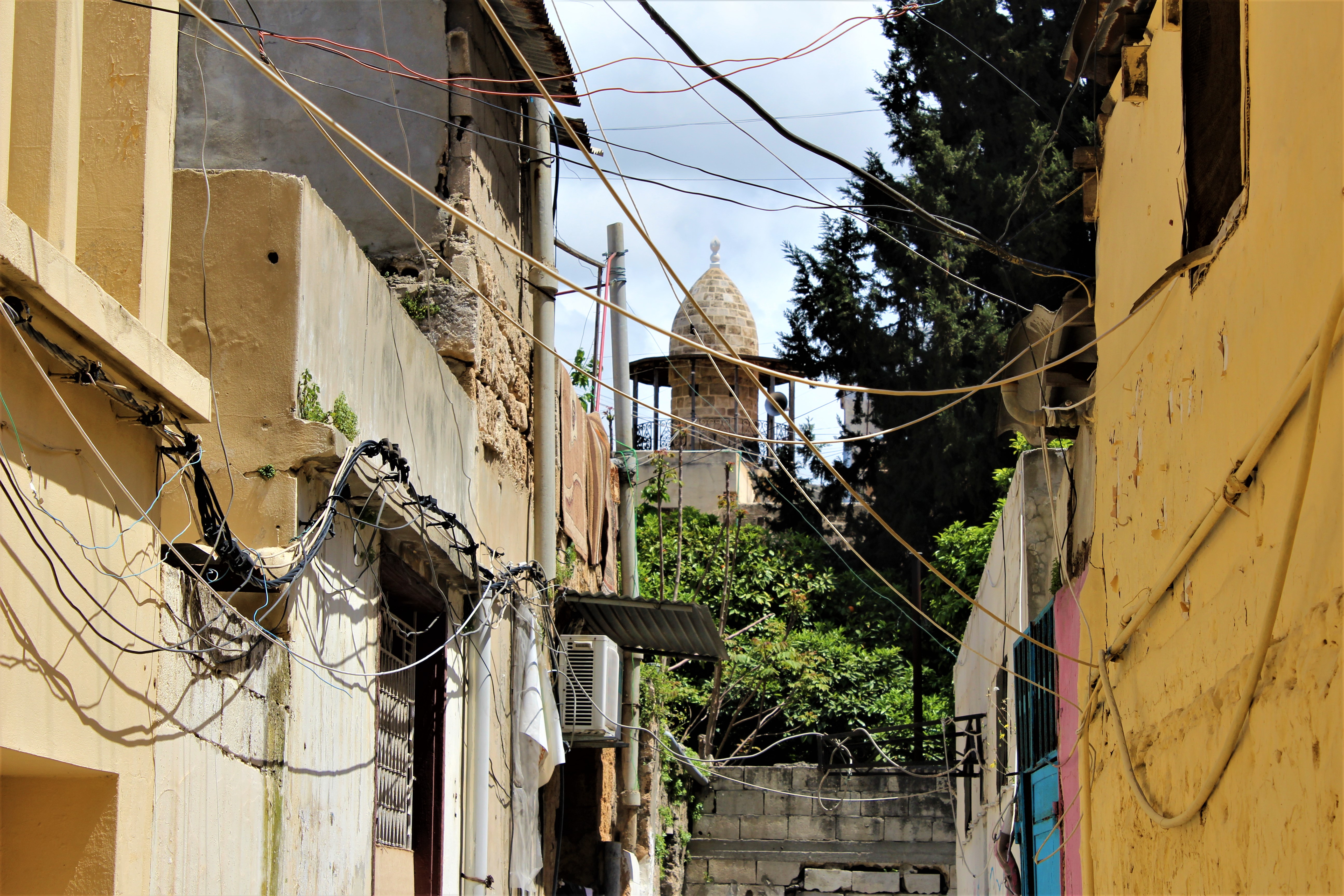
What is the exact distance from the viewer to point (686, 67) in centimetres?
572

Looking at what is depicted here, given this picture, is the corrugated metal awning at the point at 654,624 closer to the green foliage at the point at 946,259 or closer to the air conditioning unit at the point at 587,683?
the air conditioning unit at the point at 587,683

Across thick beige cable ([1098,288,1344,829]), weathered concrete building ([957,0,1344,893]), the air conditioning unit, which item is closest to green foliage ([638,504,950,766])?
the air conditioning unit

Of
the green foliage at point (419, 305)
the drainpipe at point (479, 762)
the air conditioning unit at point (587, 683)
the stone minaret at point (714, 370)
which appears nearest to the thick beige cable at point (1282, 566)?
the drainpipe at point (479, 762)

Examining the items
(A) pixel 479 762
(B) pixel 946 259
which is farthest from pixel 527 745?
(B) pixel 946 259

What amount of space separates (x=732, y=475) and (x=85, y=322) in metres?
25.8

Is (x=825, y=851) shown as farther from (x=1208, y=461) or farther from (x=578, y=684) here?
(x=1208, y=461)

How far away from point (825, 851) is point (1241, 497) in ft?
44.4

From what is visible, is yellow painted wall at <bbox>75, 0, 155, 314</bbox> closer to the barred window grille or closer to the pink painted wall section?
the barred window grille

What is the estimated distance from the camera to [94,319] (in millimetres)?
3482

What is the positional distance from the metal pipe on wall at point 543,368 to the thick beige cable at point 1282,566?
644cm

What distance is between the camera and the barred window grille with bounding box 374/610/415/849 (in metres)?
6.43

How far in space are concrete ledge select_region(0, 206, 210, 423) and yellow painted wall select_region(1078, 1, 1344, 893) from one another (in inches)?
119

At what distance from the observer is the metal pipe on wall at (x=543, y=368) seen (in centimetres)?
968

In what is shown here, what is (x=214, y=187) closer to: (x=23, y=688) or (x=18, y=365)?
(x=18, y=365)
